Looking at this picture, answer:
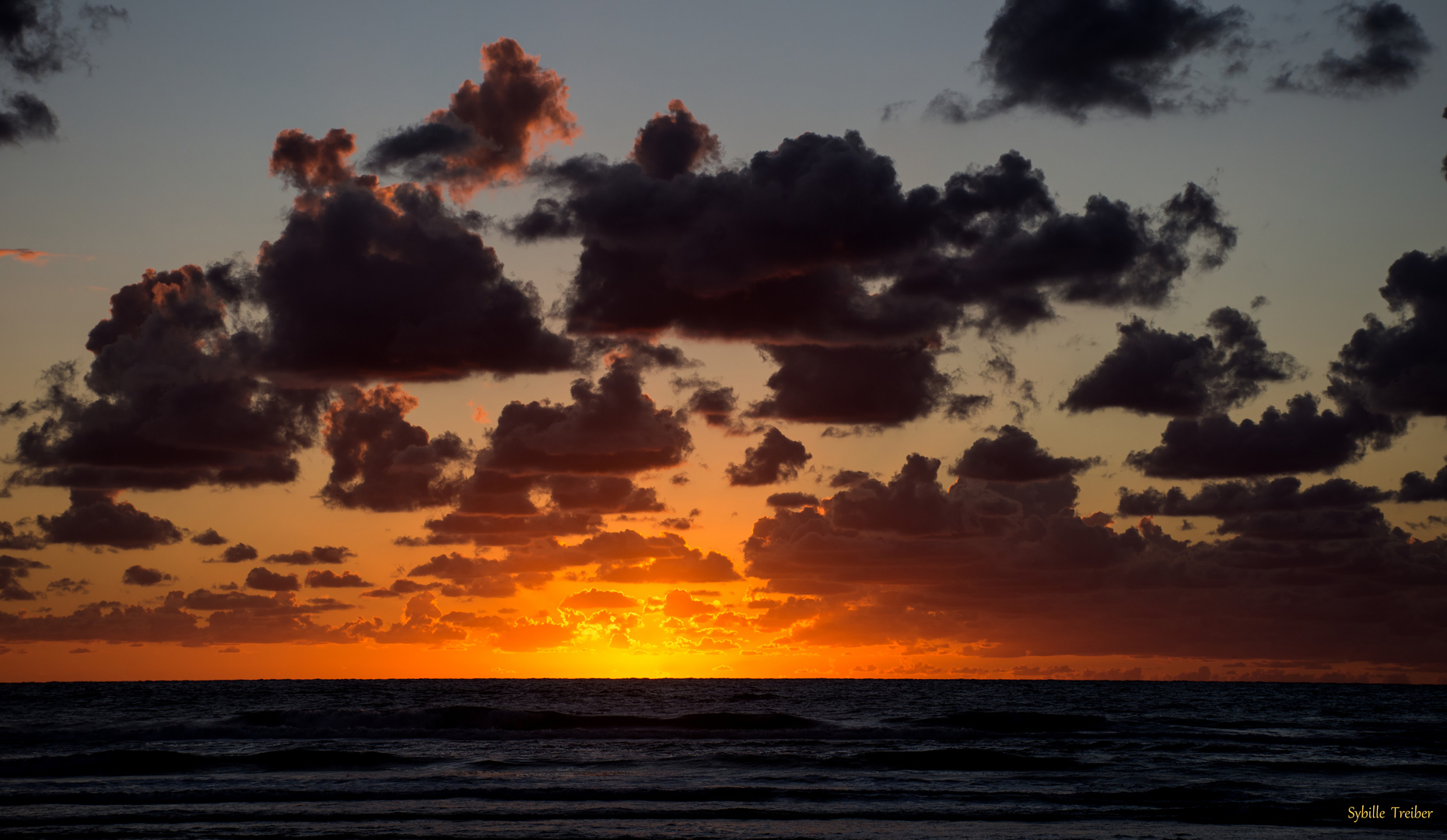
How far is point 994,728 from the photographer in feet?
242

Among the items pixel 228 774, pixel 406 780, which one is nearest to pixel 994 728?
pixel 406 780

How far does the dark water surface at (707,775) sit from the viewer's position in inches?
1211

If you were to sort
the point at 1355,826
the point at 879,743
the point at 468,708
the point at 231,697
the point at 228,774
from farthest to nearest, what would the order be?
the point at 231,697, the point at 468,708, the point at 879,743, the point at 228,774, the point at 1355,826

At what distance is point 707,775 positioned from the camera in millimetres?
41625

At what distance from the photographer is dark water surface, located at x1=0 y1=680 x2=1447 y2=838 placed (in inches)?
1211

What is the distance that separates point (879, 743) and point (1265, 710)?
6154 centimetres

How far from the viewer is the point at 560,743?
57406 millimetres

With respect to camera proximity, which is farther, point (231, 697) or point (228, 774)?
point (231, 697)

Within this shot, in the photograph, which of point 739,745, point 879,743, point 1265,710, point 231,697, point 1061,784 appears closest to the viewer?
point 1061,784

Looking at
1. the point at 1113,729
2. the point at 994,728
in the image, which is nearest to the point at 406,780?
the point at 994,728

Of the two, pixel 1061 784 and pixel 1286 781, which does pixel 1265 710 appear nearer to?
pixel 1286 781

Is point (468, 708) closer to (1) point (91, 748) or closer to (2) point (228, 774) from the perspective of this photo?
(1) point (91, 748)

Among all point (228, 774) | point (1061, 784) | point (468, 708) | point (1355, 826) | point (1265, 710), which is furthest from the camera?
point (1265, 710)

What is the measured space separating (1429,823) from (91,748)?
6183cm
